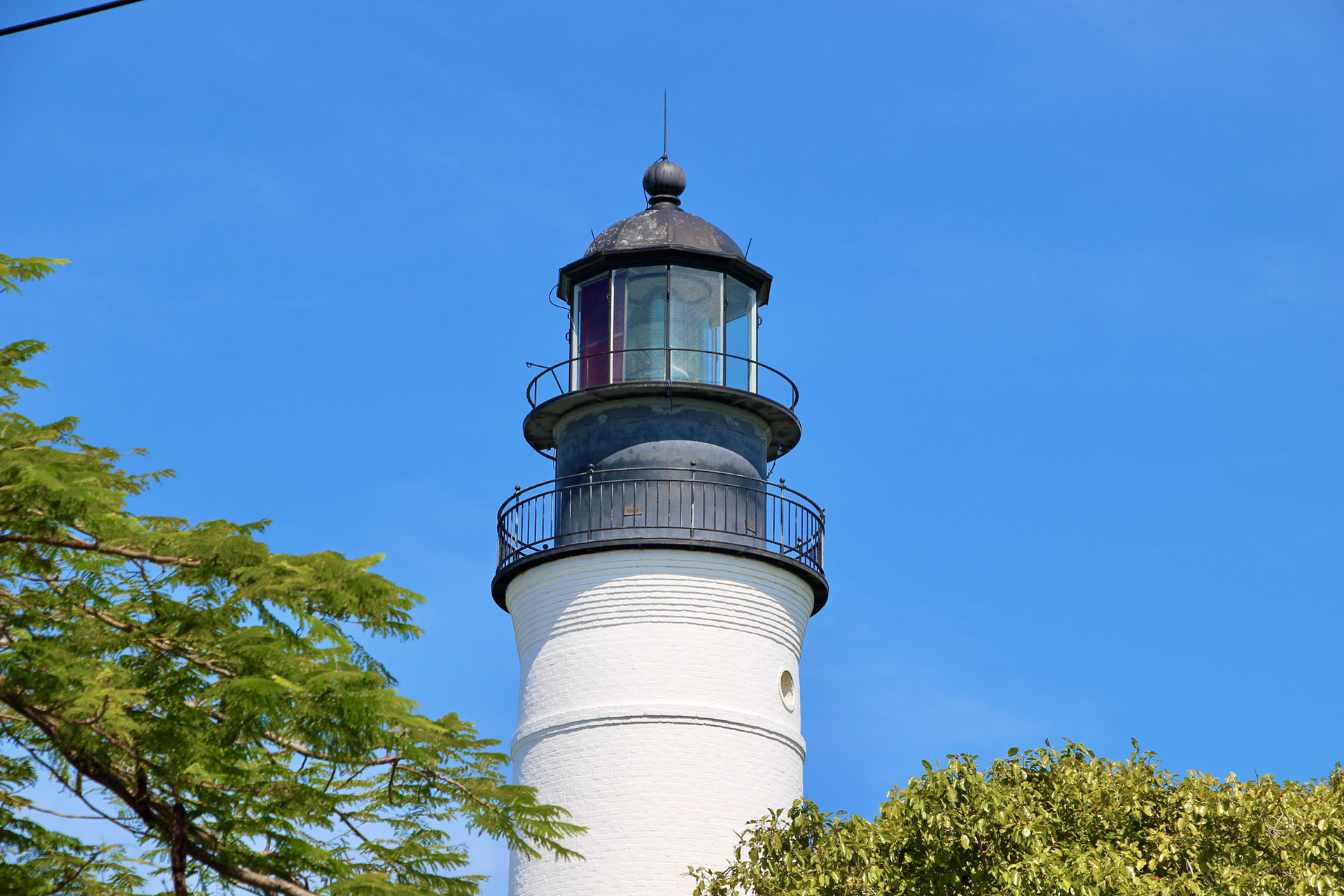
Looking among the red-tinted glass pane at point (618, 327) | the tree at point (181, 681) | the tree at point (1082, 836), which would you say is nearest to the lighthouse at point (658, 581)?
the red-tinted glass pane at point (618, 327)

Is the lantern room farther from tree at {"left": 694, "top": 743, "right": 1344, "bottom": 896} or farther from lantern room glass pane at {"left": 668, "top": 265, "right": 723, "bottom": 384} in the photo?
tree at {"left": 694, "top": 743, "right": 1344, "bottom": 896}

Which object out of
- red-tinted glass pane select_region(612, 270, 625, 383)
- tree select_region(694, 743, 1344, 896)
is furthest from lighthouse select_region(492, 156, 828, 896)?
tree select_region(694, 743, 1344, 896)

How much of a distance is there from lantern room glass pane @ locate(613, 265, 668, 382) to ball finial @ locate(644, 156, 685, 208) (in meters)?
1.74

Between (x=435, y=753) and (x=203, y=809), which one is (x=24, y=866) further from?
(x=435, y=753)

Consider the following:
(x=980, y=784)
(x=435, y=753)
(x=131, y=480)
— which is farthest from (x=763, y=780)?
(x=131, y=480)

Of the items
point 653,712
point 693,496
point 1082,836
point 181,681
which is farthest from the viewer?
point 693,496

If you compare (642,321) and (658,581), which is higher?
(642,321)

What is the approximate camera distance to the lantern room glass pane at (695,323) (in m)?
25.7

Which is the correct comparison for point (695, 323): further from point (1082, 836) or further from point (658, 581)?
point (1082, 836)

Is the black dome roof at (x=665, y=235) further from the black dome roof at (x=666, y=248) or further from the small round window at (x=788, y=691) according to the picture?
the small round window at (x=788, y=691)

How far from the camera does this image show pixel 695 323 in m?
26.1

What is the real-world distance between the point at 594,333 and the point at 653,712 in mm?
5805

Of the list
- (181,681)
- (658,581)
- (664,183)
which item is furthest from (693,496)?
(181,681)

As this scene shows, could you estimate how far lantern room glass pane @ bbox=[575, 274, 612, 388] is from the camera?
25922mm
